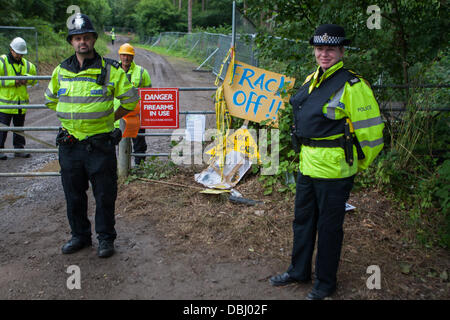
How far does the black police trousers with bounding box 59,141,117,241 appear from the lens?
3.96 m

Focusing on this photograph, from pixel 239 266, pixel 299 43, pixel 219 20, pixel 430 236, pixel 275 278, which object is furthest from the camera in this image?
pixel 219 20

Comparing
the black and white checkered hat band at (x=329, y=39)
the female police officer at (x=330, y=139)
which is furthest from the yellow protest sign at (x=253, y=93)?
the black and white checkered hat band at (x=329, y=39)

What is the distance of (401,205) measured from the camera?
193 inches

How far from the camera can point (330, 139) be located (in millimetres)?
3160

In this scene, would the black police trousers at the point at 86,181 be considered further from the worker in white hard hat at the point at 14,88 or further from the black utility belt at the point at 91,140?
the worker in white hard hat at the point at 14,88

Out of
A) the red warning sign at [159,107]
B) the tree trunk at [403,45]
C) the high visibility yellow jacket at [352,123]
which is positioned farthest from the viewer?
the red warning sign at [159,107]

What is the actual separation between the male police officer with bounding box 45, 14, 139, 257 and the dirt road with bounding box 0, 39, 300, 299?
0.26m

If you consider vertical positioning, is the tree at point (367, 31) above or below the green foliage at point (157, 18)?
below

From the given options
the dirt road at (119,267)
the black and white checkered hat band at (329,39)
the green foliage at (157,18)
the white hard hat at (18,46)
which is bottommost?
the dirt road at (119,267)

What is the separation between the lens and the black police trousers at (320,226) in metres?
3.19
